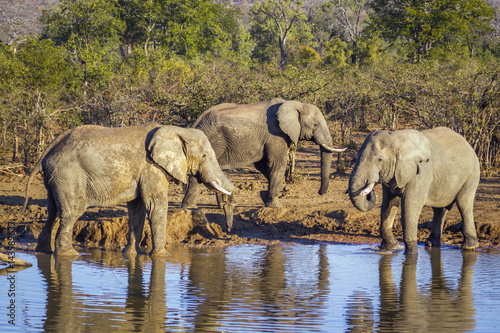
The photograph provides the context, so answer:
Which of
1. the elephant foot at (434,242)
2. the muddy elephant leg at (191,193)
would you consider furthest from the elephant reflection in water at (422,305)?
the muddy elephant leg at (191,193)

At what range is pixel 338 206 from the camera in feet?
42.2

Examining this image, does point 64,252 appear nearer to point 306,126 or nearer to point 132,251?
point 132,251

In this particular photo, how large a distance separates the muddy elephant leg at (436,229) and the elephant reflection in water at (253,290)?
1758mm

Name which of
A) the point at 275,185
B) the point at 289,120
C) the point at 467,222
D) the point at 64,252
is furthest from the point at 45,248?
the point at 467,222

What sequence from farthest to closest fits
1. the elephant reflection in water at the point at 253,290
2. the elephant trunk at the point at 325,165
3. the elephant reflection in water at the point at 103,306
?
the elephant trunk at the point at 325,165 → the elephant reflection in water at the point at 253,290 → the elephant reflection in water at the point at 103,306

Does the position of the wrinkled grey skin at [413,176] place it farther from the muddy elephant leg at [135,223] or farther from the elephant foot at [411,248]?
the muddy elephant leg at [135,223]

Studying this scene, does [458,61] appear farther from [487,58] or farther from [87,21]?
[87,21]

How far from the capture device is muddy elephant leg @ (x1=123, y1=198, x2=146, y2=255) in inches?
380

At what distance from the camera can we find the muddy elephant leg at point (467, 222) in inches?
401

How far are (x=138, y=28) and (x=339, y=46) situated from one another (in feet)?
43.1

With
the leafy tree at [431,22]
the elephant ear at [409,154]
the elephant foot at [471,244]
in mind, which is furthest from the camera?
the leafy tree at [431,22]

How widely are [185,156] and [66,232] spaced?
1.76 m

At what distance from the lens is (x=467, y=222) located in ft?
33.6

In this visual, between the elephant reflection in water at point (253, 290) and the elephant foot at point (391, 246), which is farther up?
the elephant foot at point (391, 246)
